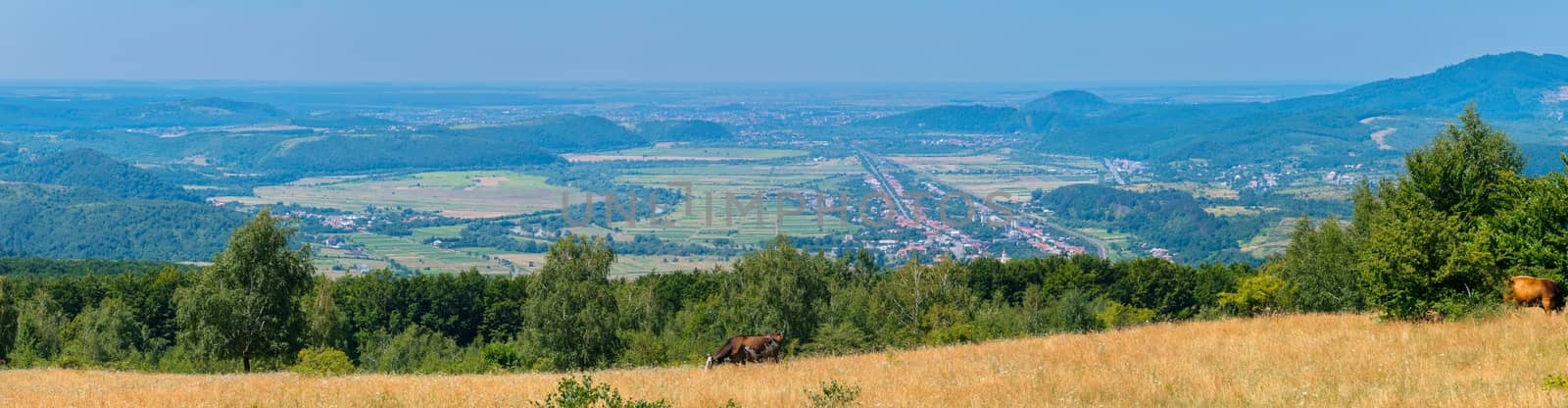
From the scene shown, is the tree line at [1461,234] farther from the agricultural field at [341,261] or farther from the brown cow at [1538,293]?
the agricultural field at [341,261]

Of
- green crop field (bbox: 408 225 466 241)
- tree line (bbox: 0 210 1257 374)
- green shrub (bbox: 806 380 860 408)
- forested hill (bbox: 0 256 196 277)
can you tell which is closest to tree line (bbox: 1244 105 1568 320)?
tree line (bbox: 0 210 1257 374)

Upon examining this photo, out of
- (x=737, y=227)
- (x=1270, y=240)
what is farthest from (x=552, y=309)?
(x=1270, y=240)

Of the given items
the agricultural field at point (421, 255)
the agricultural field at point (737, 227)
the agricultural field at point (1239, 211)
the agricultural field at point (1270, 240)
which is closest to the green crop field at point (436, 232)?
the agricultural field at point (421, 255)

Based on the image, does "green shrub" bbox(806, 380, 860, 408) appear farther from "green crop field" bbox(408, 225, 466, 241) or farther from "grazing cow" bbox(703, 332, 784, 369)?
"green crop field" bbox(408, 225, 466, 241)

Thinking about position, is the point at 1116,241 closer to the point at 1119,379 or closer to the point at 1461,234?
the point at 1461,234

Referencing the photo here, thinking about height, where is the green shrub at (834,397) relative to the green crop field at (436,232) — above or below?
above

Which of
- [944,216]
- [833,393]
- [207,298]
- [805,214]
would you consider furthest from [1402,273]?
[805,214]
